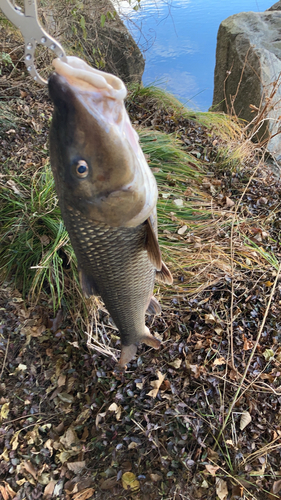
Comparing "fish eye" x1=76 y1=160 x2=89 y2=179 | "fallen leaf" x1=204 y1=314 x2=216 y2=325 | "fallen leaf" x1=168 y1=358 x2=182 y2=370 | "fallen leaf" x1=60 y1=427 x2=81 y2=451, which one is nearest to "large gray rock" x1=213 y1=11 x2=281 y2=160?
"fallen leaf" x1=204 y1=314 x2=216 y2=325

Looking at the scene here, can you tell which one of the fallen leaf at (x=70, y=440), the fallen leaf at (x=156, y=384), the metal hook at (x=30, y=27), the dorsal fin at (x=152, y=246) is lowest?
the fallen leaf at (x=70, y=440)

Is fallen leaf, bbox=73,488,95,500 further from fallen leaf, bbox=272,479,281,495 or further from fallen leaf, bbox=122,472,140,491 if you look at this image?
fallen leaf, bbox=272,479,281,495

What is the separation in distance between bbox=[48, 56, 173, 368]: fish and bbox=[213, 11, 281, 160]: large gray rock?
13.3 feet

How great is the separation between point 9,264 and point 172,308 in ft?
5.21

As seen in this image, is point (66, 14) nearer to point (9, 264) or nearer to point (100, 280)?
point (9, 264)

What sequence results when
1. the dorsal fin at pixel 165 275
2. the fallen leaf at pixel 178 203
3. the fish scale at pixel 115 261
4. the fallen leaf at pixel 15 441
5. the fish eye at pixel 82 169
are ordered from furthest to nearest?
1. the fallen leaf at pixel 178 203
2. the fallen leaf at pixel 15 441
3. the dorsal fin at pixel 165 275
4. the fish scale at pixel 115 261
5. the fish eye at pixel 82 169

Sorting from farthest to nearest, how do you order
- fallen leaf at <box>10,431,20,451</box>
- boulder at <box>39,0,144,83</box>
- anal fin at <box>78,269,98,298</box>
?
boulder at <box>39,0,144,83</box> < fallen leaf at <box>10,431,20,451</box> < anal fin at <box>78,269,98,298</box>

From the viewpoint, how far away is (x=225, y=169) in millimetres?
3666

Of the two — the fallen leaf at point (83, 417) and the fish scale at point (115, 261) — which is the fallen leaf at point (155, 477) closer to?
the fallen leaf at point (83, 417)

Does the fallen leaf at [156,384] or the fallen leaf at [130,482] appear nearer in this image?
the fallen leaf at [130,482]

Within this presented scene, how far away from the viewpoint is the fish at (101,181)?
2.43ft

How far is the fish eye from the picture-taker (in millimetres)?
833

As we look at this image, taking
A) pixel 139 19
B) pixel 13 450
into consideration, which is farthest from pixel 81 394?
pixel 139 19

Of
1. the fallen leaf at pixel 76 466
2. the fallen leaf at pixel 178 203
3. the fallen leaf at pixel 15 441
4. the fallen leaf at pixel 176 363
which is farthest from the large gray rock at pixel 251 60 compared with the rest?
the fallen leaf at pixel 15 441
